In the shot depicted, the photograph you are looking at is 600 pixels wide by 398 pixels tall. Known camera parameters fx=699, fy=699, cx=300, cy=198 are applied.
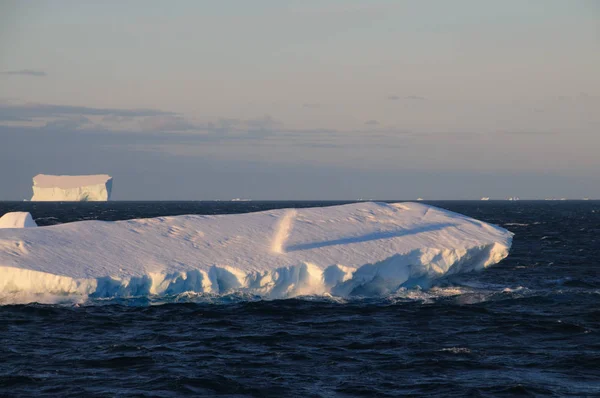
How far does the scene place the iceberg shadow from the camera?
23375 mm

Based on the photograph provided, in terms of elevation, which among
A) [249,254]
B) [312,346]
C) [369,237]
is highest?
[369,237]

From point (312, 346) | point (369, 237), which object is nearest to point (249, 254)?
point (369, 237)

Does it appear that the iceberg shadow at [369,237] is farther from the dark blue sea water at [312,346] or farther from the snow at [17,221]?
the snow at [17,221]

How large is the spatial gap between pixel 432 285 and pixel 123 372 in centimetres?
1438

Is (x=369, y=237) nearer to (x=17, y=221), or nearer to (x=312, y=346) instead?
(x=312, y=346)

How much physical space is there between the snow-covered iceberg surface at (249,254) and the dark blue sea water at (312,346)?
648 millimetres

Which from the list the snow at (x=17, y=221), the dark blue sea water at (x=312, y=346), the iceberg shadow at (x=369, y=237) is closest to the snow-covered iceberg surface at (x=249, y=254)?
the iceberg shadow at (x=369, y=237)

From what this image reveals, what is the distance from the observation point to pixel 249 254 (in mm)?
22703

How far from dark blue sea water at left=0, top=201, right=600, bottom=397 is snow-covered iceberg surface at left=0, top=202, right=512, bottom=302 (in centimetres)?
65

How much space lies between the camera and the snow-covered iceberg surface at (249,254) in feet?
68.5

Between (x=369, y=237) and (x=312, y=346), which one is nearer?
(x=312, y=346)

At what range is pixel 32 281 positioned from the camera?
67.0ft

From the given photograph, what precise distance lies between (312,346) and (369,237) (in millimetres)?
8554

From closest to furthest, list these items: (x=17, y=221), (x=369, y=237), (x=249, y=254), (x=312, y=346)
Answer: (x=312, y=346)
(x=249, y=254)
(x=369, y=237)
(x=17, y=221)
